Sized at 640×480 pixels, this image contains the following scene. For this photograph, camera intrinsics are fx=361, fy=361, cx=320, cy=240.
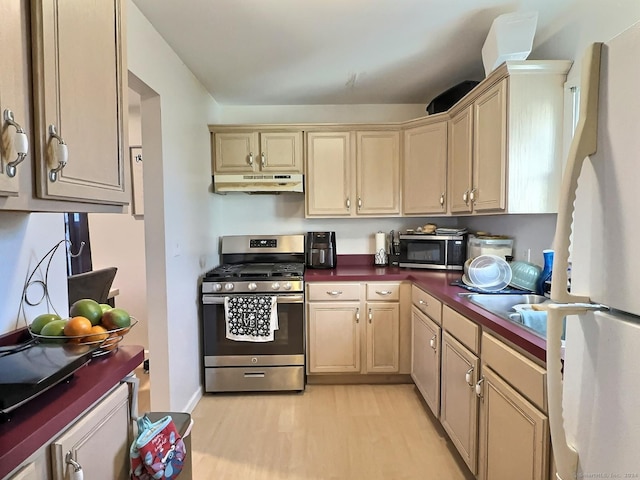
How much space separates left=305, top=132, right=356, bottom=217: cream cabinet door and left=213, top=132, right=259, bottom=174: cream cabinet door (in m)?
0.47

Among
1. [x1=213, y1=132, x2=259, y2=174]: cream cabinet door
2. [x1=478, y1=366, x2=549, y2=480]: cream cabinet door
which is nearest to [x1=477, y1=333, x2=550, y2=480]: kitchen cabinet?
[x1=478, y1=366, x2=549, y2=480]: cream cabinet door

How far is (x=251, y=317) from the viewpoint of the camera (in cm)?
265

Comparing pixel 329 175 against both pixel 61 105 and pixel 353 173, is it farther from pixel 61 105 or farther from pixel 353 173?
pixel 61 105

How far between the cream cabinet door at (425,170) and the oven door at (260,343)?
1.22 m

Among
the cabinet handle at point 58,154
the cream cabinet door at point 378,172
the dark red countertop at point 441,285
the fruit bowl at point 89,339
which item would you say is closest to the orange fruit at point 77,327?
the fruit bowl at point 89,339

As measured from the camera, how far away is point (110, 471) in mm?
984

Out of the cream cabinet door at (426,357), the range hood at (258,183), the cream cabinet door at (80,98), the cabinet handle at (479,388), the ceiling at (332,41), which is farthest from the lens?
the range hood at (258,183)

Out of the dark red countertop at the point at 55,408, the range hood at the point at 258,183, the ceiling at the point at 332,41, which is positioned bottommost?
the dark red countertop at the point at 55,408

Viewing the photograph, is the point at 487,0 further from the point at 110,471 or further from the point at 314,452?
the point at 314,452

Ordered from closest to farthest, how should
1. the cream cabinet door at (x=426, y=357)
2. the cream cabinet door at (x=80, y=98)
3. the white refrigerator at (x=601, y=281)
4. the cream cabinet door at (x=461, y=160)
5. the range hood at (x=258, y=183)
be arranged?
the white refrigerator at (x=601, y=281), the cream cabinet door at (x=80, y=98), the cream cabinet door at (x=426, y=357), the cream cabinet door at (x=461, y=160), the range hood at (x=258, y=183)

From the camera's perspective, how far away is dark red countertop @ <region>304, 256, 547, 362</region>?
1.26 m

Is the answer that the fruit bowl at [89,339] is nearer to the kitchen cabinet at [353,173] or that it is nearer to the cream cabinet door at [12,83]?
the cream cabinet door at [12,83]

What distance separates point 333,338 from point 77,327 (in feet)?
6.61

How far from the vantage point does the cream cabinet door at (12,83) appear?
2.39 feet
